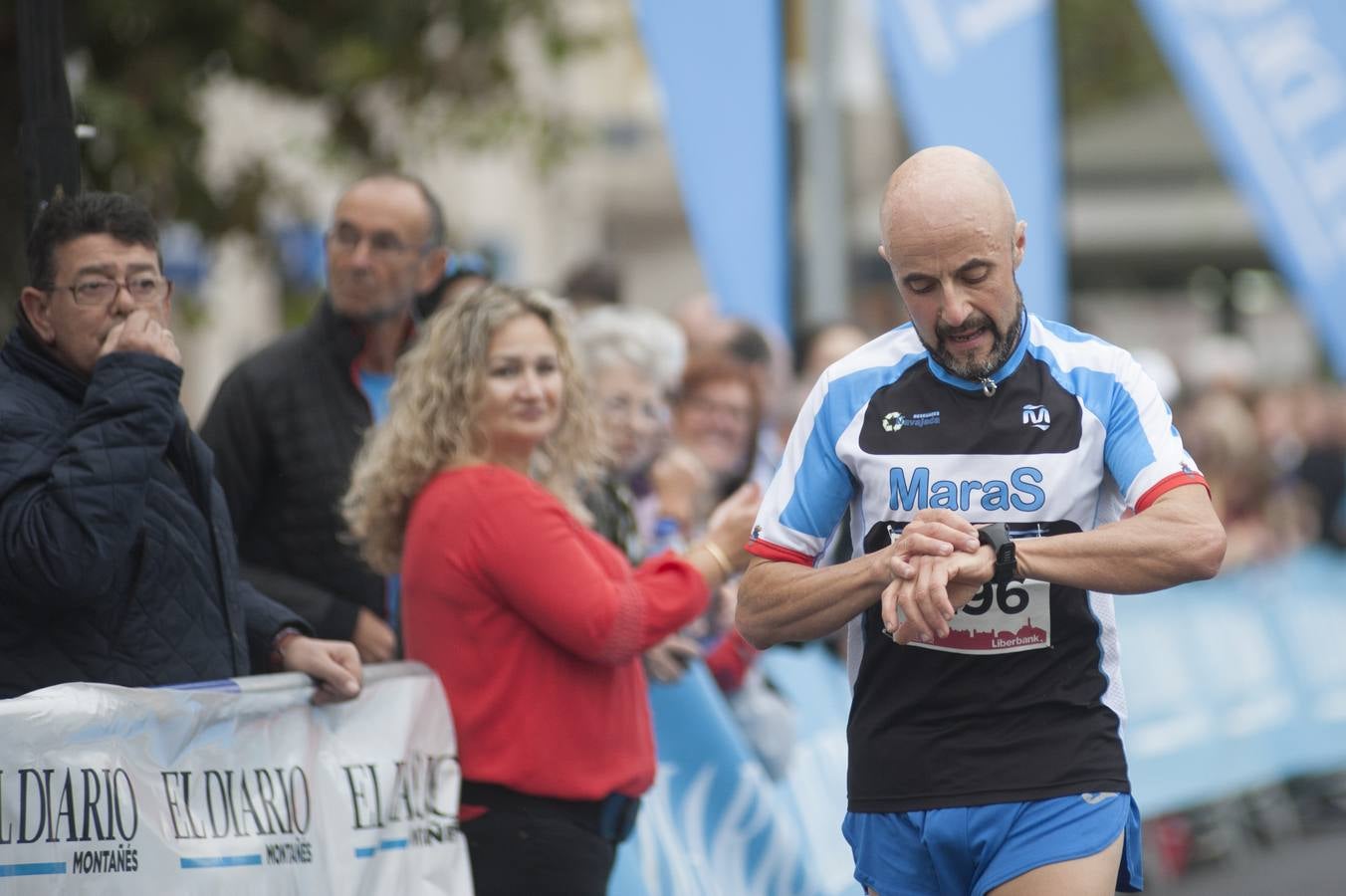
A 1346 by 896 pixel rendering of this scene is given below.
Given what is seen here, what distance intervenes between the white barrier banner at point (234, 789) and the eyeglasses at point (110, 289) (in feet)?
2.67

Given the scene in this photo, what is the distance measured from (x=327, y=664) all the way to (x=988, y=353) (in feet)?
5.66

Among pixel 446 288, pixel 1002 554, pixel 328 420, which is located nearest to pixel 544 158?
pixel 446 288

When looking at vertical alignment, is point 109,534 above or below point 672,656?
above

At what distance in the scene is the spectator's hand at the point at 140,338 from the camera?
14.2 feet

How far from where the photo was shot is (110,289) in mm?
4465

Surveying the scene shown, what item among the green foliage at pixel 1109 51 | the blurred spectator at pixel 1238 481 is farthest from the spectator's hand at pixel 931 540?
the green foliage at pixel 1109 51

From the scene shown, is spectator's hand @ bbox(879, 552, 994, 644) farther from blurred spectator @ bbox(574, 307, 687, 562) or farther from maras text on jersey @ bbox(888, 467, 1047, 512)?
blurred spectator @ bbox(574, 307, 687, 562)

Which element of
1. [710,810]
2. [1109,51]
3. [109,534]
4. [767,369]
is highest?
[1109,51]

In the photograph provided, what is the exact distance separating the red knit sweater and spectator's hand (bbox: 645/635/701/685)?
75 cm

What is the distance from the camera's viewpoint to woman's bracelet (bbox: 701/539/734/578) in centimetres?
528

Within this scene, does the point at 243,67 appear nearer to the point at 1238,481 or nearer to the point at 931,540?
the point at 1238,481

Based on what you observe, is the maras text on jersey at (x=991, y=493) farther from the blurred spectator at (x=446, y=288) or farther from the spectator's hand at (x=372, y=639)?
the blurred spectator at (x=446, y=288)

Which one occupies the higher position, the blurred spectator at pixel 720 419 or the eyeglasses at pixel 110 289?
the blurred spectator at pixel 720 419

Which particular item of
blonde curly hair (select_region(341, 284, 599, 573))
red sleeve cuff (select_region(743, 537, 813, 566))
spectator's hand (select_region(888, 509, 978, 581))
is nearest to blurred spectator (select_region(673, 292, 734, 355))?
blonde curly hair (select_region(341, 284, 599, 573))
